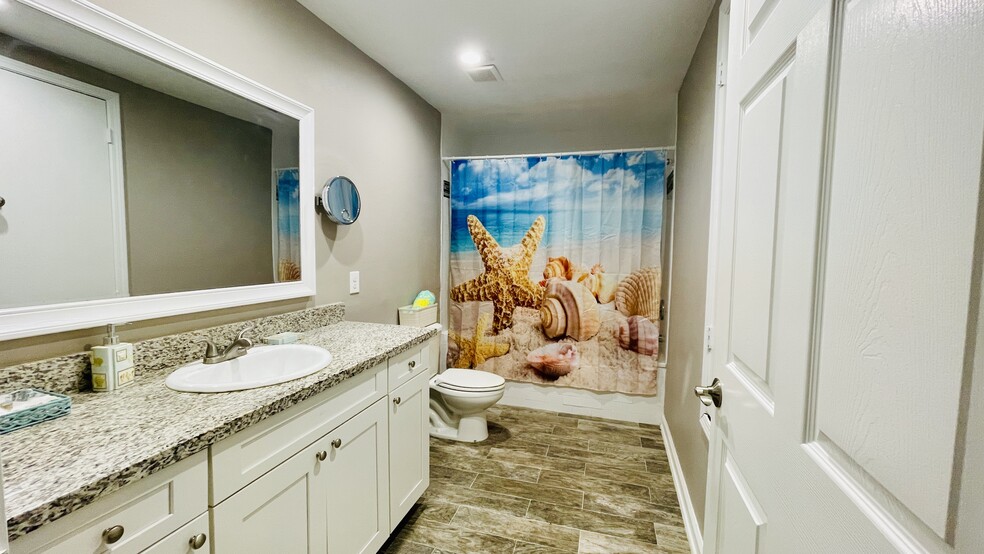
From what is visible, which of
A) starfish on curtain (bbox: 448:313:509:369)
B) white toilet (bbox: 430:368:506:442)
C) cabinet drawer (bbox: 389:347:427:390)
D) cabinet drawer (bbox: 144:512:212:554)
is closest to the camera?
cabinet drawer (bbox: 144:512:212:554)

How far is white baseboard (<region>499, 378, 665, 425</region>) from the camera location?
2.83 meters

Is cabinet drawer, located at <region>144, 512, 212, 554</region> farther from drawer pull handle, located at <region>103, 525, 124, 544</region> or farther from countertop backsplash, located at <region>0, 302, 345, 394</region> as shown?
countertop backsplash, located at <region>0, 302, 345, 394</region>

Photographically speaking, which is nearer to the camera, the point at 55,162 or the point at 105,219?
the point at 55,162

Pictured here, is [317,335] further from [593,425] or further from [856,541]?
[593,425]

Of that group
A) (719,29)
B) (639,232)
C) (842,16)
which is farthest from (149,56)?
(639,232)

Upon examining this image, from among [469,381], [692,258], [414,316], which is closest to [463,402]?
[469,381]

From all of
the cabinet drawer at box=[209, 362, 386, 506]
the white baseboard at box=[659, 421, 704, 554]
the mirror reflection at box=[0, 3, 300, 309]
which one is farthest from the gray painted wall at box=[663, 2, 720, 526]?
the mirror reflection at box=[0, 3, 300, 309]

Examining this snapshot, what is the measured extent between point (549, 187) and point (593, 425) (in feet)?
5.98

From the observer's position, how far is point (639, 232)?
2725 millimetres

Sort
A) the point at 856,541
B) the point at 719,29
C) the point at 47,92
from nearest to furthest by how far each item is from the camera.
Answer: the point at 856,541, the point at 47,92, the point at 719,29

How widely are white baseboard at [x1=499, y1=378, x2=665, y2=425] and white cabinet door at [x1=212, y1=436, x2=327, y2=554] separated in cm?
197

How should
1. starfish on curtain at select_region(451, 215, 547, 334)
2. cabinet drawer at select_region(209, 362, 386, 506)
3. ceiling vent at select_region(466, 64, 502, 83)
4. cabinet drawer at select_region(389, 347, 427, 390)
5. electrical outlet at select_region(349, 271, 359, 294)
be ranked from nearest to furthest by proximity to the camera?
cabinet drawer at select_region(209, 362, 386, 506), cabinet drawer at select_region(389, 347, 427, 390), electrical outlet at select_region(349, 271, 359, 294), ceiling vent at select_region(466, 64, 502, 83), starfish on curtain at select_region(451, 215, 547, 334)

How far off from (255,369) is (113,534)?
73 centimetres

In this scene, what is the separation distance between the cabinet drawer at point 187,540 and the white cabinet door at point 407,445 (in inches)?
29.7
